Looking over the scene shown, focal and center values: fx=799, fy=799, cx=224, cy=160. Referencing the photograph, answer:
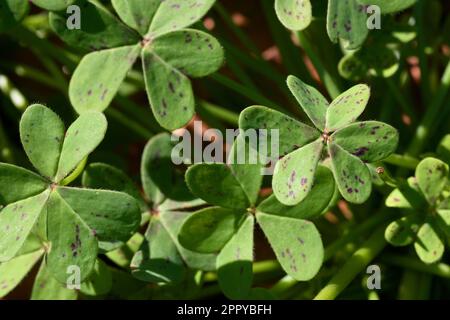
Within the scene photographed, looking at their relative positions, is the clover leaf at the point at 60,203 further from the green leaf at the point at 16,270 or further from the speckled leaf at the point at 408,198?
the speckled leaf at the point at 408,198

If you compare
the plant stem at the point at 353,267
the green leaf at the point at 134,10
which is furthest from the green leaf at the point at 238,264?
the green leaf at the point at 134,10

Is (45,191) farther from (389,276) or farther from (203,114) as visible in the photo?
(389,276)

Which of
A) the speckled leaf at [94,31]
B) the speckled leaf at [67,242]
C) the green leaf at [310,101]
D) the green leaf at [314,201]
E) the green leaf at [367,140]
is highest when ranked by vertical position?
the speckled leaf at [94,31]

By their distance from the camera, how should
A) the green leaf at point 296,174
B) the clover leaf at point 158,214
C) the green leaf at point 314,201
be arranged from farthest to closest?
the clover leaf at point 158,214 → the green leaf at point 314,201 → the green leaf at point 296,174

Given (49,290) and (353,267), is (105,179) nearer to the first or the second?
(49,290)

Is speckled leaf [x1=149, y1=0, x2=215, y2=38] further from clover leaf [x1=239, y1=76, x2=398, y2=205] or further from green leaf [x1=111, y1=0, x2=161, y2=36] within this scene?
clover leaf [x1=239, y1=76, x2=398, y2=205]

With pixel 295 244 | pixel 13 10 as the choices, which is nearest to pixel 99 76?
pixel 13 10

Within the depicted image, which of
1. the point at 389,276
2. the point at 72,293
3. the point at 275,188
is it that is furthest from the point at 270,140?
the point at 389,276
